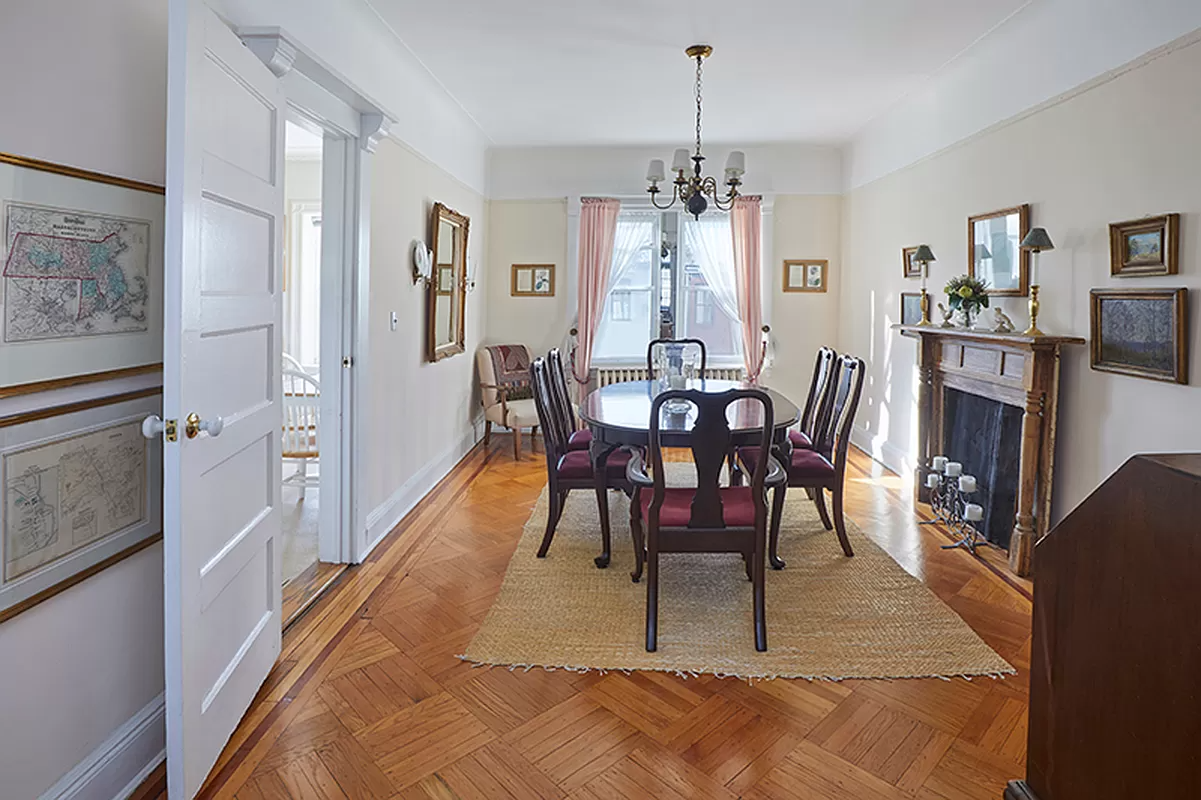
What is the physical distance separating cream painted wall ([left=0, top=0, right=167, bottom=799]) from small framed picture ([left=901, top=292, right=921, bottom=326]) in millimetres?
4486

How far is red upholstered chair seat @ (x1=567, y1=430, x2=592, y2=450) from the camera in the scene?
4.01 metres

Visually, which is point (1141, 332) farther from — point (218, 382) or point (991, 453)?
point (218, 382)

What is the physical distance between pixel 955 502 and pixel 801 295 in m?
2.96

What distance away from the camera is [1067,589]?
119 centimetres

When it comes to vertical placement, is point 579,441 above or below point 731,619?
above

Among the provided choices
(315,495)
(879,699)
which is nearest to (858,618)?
(879,699)

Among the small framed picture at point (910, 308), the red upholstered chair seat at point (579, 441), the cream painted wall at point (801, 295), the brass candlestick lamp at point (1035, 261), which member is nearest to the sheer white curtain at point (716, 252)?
the cream painted wall at point (801, 295)

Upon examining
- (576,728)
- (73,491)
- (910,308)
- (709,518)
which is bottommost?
(576,728)

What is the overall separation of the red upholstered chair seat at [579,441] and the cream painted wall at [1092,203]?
2283mm

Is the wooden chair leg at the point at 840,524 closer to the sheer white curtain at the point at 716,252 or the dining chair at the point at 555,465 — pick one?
the dining chair at the point at 555,465

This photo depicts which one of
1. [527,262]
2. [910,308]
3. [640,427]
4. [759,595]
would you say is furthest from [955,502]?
[527,262]

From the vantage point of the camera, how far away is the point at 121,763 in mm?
1795

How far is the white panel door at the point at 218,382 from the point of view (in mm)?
1632

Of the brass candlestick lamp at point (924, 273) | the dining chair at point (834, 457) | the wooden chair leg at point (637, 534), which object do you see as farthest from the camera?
the brass candlestick lamp at point (924, 273)
